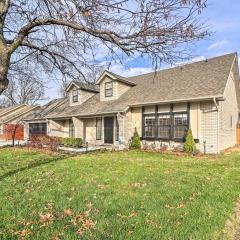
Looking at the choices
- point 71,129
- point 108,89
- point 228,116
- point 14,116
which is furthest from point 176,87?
point 14,116

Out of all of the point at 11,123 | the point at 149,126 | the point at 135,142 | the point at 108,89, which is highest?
the point at 108,89

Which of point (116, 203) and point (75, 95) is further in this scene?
point (75, 95)

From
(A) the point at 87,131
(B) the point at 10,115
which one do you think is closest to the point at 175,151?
(A) the point at 87,131

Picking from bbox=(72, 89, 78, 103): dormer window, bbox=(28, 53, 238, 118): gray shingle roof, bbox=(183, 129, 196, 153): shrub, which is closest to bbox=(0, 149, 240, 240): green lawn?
bbox=(183, 129, 196, 153): shrub

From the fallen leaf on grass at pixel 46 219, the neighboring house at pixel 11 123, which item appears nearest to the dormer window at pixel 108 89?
the neighboring house at pixel 11 123

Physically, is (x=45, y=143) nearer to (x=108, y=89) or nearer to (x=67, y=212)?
(x=108, y=89)

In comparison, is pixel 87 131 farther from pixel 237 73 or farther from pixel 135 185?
pixel 135 185

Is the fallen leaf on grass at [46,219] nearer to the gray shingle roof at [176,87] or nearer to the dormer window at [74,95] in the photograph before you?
the gray shingle roof at [176,87]

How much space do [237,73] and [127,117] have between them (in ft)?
28.3

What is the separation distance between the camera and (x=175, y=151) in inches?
664

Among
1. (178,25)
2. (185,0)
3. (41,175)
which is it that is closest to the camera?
(185,0)

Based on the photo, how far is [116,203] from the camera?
5902 millimetres

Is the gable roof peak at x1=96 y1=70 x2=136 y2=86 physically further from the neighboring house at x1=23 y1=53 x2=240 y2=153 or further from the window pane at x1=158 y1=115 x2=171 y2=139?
the window pane at x1=158 y1=115 x2=171 y2=139

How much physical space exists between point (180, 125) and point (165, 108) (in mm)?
1510
